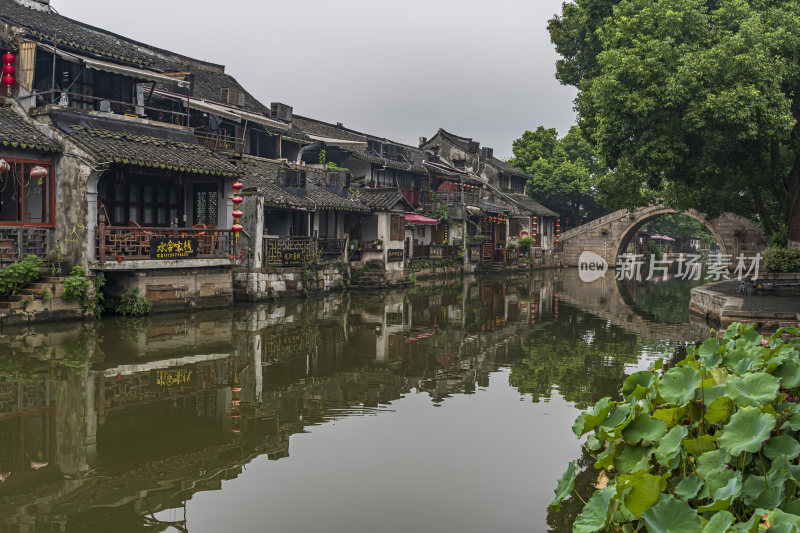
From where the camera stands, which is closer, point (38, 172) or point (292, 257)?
point (38, 172)

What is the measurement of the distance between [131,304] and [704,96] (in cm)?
1389

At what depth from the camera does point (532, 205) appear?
43156 mm

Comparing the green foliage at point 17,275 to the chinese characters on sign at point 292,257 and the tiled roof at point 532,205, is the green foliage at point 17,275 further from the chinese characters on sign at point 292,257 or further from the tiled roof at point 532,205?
the tiled roof at point 532,205

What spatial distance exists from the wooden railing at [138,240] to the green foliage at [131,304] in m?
0.83

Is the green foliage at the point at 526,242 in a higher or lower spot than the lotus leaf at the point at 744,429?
higher

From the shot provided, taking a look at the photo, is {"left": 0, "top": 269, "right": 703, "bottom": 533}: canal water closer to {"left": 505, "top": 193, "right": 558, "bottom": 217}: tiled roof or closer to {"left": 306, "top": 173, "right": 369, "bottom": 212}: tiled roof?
{"left": 306, "top": 173, "right": 369, "bottom": 212}: tiled roof

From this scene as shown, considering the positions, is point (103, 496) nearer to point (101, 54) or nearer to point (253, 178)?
→ point (101, 54)

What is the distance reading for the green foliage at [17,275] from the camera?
13352mm

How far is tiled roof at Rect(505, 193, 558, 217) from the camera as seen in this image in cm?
4197

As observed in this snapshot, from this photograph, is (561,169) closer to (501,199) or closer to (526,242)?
(501,199)

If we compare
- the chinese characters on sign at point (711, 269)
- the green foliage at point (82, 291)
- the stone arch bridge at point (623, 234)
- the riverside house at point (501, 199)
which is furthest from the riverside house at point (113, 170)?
the stone arch bridge at point (623, 234)

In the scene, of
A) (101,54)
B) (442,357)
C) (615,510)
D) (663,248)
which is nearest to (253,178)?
(101,54)

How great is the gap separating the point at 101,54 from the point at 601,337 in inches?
532

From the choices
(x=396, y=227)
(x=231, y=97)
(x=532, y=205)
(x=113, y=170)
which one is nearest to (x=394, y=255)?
(x=396, y=227)
